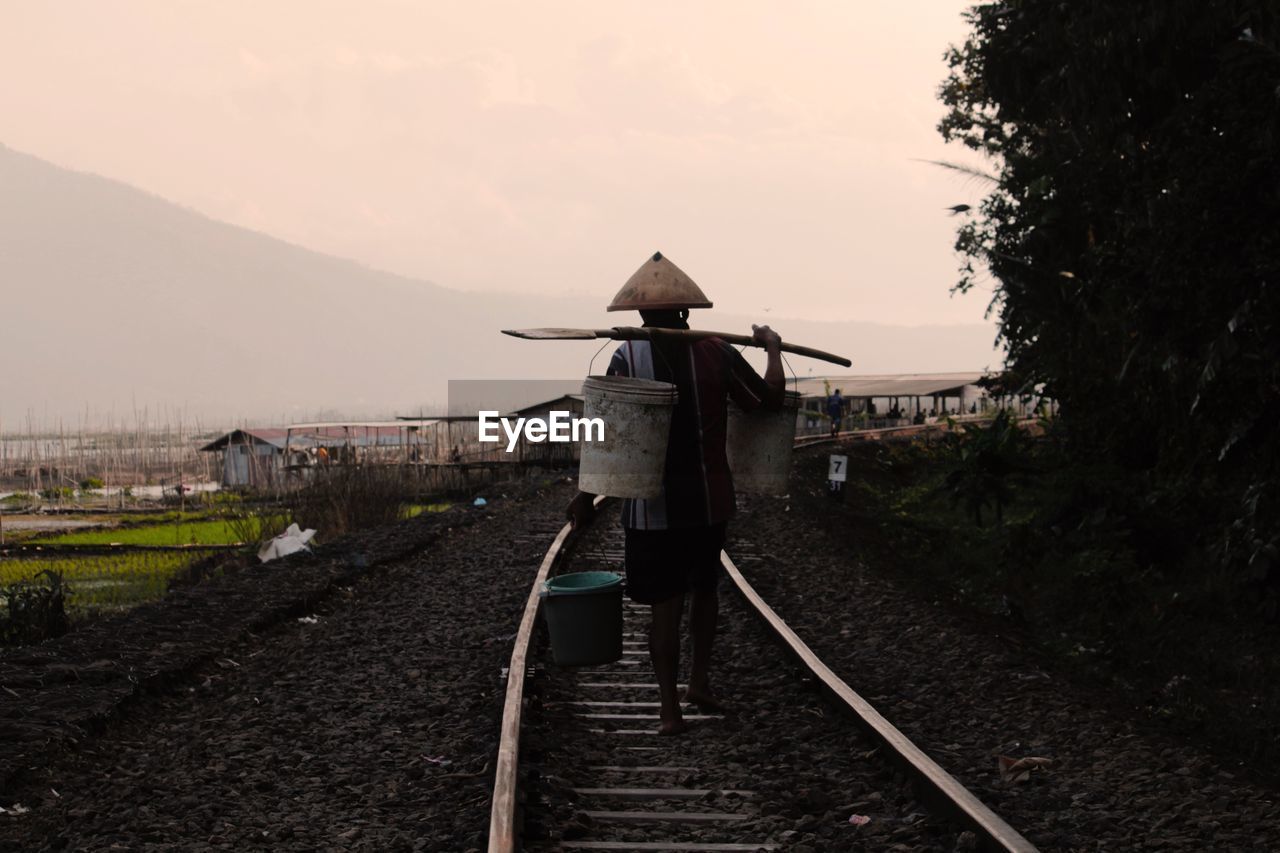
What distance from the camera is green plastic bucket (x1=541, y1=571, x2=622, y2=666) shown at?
6.07 metres

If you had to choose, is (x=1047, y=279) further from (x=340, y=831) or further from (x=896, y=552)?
(x=340, y=831)

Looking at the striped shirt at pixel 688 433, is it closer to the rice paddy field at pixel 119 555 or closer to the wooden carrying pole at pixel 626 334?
the wooden carrying pole at pixel 626 334

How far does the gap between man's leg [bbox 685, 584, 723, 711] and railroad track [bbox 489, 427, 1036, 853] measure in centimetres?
10

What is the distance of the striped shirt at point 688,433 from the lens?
5.56m

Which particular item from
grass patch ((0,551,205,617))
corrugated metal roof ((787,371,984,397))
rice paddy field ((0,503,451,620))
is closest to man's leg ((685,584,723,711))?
rice paddy field ((0,503,451,620))

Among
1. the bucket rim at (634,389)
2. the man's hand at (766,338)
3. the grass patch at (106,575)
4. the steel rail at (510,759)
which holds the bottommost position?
the grass patch at (106,575)

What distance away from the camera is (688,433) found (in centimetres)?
562

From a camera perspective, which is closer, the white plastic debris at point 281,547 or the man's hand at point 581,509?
the man's hand at point 581,509

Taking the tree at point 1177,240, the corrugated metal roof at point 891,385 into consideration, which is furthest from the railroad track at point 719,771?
the corrugated metal roof at point 891,385

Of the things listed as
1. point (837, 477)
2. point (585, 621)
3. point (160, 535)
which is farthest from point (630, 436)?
point (160, 535)

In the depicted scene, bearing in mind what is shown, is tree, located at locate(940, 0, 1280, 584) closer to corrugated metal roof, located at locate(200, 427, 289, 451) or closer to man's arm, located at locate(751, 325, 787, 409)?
man's arm, located at locate(751, 325, 787, 409)

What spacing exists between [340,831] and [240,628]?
4.48 m

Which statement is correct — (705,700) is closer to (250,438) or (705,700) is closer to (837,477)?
(837,477)

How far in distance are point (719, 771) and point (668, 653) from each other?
674 mm
